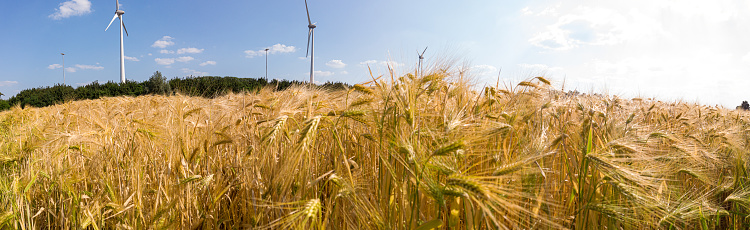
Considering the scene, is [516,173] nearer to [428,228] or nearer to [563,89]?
[428,228]

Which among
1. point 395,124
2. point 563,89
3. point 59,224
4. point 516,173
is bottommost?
point 59,224

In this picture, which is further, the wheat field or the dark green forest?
the dark green forest

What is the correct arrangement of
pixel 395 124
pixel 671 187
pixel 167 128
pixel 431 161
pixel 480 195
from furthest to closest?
1. pixel 167 128
2. pixel 671 187
3. pixel 395 124
4. pixel 431 161
5. pixel 480 195

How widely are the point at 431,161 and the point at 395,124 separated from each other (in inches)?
11.7

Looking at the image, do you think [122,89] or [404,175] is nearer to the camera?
[404,175]

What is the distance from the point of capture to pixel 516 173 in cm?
129

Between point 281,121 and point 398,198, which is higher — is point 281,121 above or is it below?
above

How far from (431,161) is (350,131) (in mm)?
1143

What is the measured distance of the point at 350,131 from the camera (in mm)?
2301

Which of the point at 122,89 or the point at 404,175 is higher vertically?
the point at 122,89

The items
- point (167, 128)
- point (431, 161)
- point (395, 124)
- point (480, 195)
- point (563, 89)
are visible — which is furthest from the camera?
point (563, 89)

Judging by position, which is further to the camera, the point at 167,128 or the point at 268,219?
the point at 167,128

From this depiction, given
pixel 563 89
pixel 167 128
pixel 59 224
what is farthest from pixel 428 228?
pixel 563 89

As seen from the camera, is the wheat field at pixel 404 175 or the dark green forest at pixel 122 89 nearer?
the wheat field at pixel 404 175
